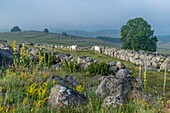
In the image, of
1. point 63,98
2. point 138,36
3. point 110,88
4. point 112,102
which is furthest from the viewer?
point 138,36

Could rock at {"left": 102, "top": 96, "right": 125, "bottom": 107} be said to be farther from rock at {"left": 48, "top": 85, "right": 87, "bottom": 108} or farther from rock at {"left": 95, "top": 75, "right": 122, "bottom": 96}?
rock at {"left": 95, "top": 75, "right": 122, "bottom": 96}

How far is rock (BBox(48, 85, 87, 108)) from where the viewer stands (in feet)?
26.5

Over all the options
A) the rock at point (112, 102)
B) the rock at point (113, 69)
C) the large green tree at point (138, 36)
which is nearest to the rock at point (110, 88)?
the rock at point (112, 102)

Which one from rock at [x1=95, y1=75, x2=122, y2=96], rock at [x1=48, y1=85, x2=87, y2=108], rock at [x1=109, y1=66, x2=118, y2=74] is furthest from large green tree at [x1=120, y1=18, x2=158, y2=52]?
rock at [x1=48, y1=85, x2=87, y2=108]

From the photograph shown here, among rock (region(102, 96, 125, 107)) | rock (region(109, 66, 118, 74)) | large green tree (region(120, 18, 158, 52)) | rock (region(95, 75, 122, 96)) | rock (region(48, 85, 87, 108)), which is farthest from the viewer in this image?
large green tree (region(120, 18, 158, 52))

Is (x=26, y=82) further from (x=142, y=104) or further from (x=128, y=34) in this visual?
(x=128, y=34)

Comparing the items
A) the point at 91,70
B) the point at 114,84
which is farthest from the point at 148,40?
the point at 114,84

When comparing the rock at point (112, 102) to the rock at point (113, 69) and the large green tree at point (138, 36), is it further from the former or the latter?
the large green tree at point (138, 36)

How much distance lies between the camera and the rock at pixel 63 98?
809 centimetres

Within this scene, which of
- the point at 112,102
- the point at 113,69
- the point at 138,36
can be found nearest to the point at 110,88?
the point at 112,102

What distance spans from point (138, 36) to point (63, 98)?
7786cm

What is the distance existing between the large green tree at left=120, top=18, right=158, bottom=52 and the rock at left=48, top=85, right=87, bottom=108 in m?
72.6

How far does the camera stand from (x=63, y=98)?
815 cm

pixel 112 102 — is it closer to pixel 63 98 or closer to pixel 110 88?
pixel 63 98
